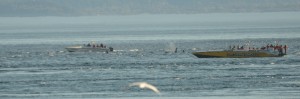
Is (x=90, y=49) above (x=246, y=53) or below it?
above

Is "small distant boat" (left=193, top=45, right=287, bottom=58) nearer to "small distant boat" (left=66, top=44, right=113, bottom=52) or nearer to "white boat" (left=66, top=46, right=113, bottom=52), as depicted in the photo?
"white boat" (left=66, top=46, right=113, bottom=52)

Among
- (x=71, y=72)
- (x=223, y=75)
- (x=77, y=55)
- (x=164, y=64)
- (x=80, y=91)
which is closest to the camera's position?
(x=80, y=91)

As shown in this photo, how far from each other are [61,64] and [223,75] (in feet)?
96.0

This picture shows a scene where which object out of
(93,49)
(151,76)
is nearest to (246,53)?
(151,76)

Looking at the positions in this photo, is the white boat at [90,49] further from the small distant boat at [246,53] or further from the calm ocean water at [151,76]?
the small distant boat at [246,53]

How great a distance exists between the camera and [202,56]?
126688mm

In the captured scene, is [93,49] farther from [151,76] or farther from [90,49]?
[151,76]

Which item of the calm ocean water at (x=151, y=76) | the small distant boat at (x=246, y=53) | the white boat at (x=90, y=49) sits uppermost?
the white boat at (x=90, y=49)

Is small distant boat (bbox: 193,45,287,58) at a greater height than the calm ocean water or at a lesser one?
greater

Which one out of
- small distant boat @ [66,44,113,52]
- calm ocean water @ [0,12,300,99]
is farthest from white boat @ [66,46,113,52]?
calm ocean water @ [0,12,300,99]

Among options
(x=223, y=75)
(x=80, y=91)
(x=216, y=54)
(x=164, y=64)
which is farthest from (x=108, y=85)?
(x=216, y=54)

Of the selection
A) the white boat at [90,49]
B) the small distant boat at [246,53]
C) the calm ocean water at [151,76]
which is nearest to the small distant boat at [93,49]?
the white boat at [90,49]

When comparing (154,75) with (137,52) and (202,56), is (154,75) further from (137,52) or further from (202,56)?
(137,52)

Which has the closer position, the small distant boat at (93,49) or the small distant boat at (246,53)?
the small distant boat at (246,53)
